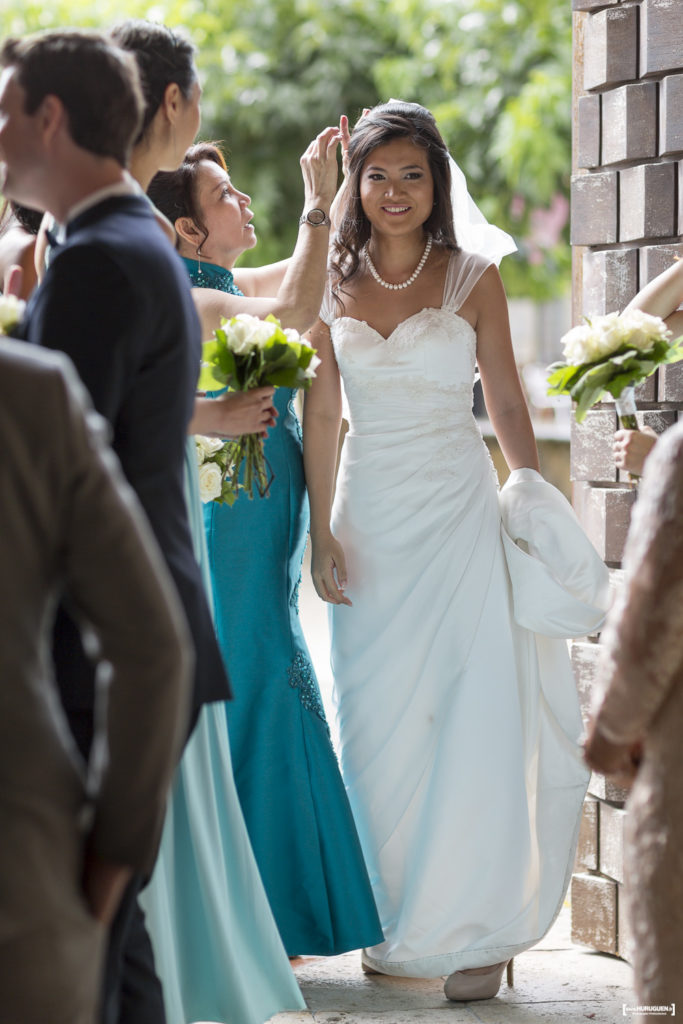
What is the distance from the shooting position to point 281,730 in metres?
4.02

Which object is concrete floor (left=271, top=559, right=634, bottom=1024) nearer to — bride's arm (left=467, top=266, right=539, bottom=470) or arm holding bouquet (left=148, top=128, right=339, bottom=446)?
bride's arm (left=467, top=266, right=539, bottom=470)

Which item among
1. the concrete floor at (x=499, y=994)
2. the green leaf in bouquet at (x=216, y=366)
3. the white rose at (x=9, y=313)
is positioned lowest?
the concrete floor at (x=499, y=994)

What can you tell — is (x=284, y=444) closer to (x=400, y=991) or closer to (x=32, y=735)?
(x=400, y=991)

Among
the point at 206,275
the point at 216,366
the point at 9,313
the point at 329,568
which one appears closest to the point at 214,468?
the point at 216,366

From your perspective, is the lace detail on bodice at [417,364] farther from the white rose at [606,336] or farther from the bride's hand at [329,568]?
the white rose at [606,336]

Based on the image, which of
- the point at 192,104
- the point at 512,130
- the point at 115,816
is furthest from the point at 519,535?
the point at 512,130

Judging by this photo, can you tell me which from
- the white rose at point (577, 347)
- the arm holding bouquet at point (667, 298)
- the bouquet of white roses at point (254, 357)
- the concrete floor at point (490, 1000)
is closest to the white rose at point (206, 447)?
the bouquet of white roses at point (254, 357)

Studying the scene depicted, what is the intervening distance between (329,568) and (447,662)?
0.44 m

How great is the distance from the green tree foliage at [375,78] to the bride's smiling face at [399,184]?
11.6 metres

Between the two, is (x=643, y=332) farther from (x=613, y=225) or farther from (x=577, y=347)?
(x=613, y=225)

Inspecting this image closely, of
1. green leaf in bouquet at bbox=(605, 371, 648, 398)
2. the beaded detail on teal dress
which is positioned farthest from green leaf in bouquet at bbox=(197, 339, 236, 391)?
green leaf in bouquet at bbox=(605, 371, 648, 398)

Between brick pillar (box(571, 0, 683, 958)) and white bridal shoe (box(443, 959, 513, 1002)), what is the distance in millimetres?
471

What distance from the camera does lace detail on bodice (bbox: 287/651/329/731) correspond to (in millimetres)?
4039

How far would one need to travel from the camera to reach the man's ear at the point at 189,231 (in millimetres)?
4059
